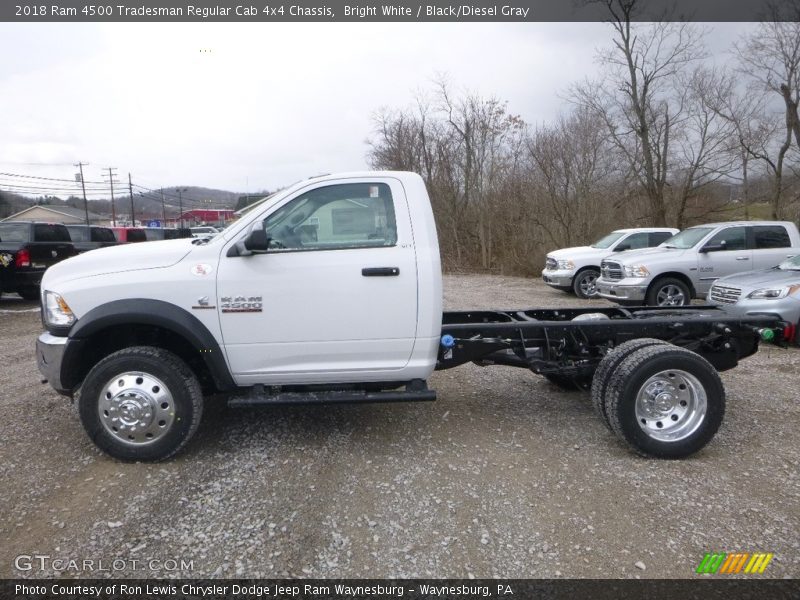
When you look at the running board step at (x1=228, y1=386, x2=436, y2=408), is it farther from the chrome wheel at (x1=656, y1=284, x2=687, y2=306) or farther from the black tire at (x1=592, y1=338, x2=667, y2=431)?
the chrome wheel at (x1=656, y1=284, x2=687, y2=306)

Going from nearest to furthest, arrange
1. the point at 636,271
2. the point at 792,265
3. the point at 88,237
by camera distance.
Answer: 1. the point at 792,265
2. the point at 636,271
3. the point at 88,237

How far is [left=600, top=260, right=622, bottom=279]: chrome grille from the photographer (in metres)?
11.0

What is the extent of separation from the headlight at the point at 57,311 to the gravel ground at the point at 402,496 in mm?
1022

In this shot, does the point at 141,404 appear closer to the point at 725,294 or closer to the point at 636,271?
the point at 725,294

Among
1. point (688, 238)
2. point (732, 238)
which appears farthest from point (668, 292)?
point (732, 238)

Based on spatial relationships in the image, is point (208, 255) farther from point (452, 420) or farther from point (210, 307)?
point (452, 420)

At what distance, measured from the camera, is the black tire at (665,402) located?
386cm

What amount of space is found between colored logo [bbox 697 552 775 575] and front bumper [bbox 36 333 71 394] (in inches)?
163

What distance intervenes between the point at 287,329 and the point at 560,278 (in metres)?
10.9

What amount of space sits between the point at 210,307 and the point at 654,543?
10.2 ft

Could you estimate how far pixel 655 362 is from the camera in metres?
3.86

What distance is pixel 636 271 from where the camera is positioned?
10.5 metres

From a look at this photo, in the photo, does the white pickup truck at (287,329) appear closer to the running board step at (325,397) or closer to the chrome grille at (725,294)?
the running board step at (325,397)

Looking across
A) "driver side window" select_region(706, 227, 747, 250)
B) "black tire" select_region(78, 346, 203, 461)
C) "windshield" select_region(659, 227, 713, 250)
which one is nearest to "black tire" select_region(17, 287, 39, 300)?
"black tire" select_region(78, 346, 203, 461)
